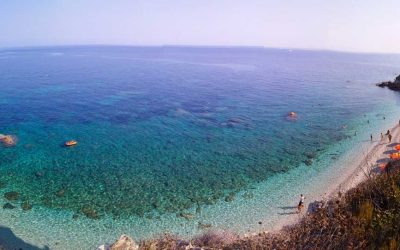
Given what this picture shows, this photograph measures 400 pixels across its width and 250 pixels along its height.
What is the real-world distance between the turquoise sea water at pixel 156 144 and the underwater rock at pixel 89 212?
0.11 metres

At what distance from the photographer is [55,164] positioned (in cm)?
4238

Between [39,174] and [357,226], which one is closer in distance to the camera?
[357,226]

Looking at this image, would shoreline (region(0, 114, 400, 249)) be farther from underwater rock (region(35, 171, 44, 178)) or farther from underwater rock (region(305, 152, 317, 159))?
underwater rock (region(35, 171, 44, 178))

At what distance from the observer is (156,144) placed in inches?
1977

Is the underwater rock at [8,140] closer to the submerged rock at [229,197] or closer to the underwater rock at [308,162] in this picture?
the submerged rock at [229,197]

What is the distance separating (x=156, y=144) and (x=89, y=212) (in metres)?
20.3

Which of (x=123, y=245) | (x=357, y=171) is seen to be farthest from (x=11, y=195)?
(x=357, y=171)

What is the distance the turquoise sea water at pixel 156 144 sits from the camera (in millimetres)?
33281

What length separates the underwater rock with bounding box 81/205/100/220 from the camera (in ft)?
101

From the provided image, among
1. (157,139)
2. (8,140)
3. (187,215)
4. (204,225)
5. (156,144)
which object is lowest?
(204,225)

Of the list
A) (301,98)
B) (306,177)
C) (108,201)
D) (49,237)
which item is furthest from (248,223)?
(301,98)

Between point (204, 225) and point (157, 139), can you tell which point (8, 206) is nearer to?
point (204, 225)

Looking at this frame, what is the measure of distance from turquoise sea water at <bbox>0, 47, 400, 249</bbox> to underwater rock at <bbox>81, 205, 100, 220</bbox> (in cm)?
11

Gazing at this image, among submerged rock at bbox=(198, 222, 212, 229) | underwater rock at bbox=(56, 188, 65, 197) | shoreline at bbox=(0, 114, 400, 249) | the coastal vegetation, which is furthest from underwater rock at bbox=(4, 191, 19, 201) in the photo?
the coastal vegetation
